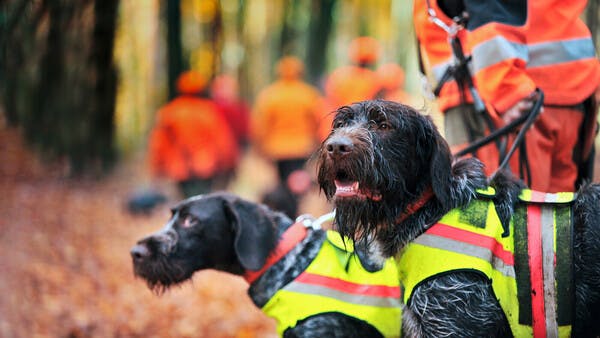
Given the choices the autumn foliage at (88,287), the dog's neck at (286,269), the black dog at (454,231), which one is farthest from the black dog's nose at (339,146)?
the autumn foliage at (88,287)

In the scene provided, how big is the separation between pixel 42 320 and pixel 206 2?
2026 centimetres

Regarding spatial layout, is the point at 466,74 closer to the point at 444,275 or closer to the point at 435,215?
the point at 435,215

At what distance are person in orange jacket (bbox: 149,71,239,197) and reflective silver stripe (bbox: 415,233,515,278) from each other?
9.64 metres

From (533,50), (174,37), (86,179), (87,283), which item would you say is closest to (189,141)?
(87,283)

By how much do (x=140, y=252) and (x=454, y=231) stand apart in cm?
222

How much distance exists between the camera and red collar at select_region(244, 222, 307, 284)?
3995 mm

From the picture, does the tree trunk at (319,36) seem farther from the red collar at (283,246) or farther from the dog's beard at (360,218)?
the dog's beard at (360,218)

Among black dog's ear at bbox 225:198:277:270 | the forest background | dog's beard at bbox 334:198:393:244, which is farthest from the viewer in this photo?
the forest background

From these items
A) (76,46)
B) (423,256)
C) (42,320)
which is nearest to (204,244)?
(423,256)

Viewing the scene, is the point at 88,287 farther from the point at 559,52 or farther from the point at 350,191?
the point at 559,52

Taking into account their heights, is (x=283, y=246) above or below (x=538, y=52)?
below

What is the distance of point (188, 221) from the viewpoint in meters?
4.16

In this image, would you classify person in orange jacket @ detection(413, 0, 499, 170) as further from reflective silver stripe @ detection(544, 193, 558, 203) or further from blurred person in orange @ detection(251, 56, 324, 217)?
blurred person in orange @ detection(251, 56, 324, 217)

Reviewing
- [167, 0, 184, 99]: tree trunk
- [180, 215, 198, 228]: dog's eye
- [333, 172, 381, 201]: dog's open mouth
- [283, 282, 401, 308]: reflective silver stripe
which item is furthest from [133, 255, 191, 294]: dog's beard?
[167, 0, 184, 99]: tree trunk
